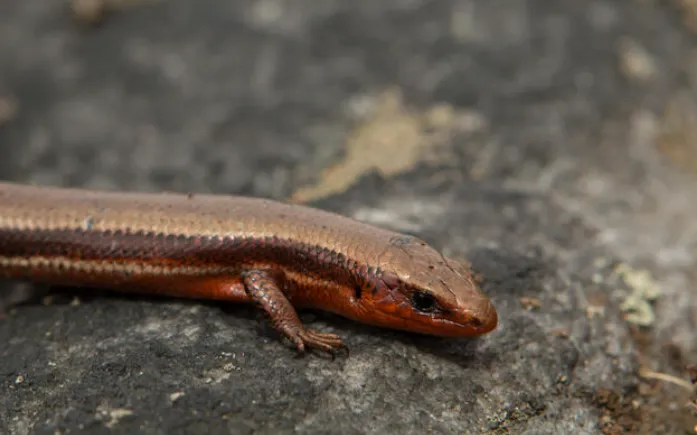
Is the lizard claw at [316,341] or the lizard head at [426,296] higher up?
the lizard head at [426,296]

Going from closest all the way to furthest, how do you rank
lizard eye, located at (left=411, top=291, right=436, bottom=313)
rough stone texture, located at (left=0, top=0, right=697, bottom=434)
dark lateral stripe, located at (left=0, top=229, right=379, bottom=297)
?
1. rough stone texture, located at (left=0, top=0, right=697, bottom=434)
2. lizard eye, located at (left=411, top=291, right=436, bottom=313)
3. dark lateral stripe, located at (left=0, top=229, right=379, bottom=297)

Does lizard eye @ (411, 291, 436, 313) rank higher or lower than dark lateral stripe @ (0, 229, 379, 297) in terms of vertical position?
higher

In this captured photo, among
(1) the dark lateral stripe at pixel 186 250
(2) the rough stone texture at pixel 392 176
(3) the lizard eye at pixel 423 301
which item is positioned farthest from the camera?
(1) the dark lateral stripe at pixel 186 250

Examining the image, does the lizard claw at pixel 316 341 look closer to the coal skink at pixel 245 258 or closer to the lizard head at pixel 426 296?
the coal skink at pixel 245 258

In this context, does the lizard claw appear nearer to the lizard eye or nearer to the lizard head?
the lizard head

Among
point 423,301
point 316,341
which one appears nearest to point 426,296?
point 423,301

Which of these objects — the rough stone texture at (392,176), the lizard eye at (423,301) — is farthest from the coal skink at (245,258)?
the rough stone texture at (392,176)

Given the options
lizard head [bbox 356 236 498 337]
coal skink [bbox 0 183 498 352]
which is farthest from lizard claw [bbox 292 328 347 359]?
lizard head [bbox 356 236 498 337]
